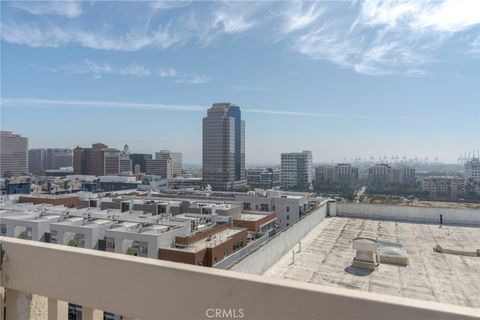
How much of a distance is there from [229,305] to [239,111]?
53144mm

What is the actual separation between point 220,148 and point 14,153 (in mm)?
30872

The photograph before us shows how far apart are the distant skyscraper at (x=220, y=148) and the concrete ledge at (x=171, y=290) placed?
47104 mm

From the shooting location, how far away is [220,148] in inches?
1913

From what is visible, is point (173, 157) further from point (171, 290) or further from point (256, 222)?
point (171, 290)

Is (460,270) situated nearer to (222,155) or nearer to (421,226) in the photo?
(421,226)

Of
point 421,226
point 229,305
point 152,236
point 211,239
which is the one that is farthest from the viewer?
point 211,239

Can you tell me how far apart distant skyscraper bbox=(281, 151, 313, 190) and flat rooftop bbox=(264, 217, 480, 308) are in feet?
151

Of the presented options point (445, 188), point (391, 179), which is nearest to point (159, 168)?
point (391, 179)

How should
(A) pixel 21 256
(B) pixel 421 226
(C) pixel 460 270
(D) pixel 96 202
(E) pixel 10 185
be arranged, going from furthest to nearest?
(E) pixel 10 185
(D) pixel 96 202
(B) pixel 421 226
(C) pixel 460 270
(A) pixel 21 256

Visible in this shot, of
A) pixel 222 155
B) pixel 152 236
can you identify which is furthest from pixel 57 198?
pixel 222 155

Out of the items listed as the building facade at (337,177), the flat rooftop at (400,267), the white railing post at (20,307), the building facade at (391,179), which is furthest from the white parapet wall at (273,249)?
the building facade at (337,177)

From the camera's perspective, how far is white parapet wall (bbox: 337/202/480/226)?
7.12m

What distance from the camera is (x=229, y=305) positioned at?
66 cm

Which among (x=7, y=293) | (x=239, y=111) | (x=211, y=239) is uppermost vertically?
(x=239, y=111)
